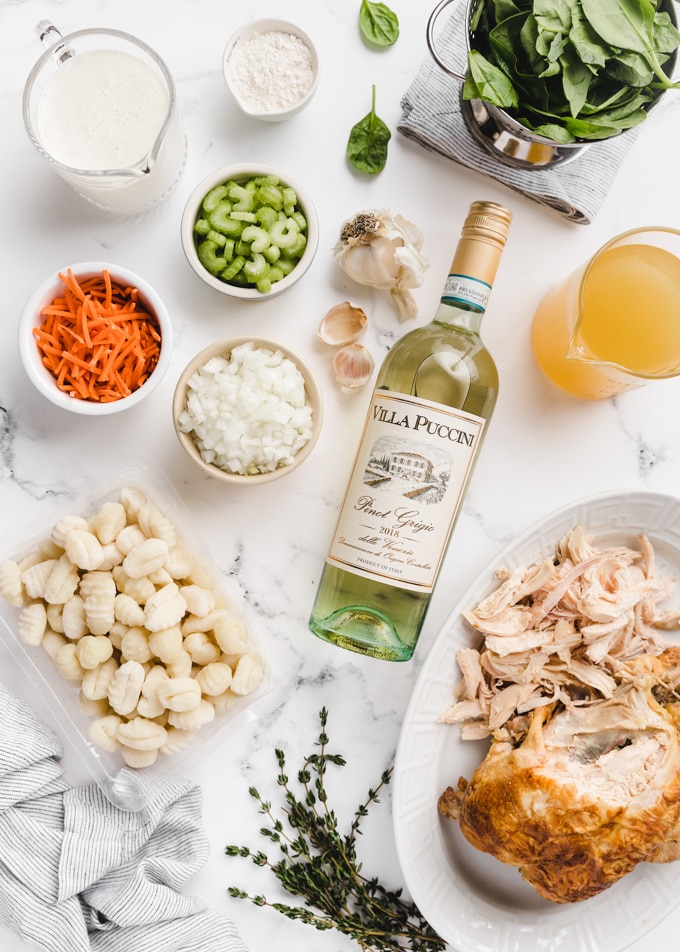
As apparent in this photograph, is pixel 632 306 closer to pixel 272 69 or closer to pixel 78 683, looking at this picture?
pixel 272 69

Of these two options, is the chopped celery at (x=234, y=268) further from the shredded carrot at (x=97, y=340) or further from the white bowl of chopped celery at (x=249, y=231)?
the shredded carrot at (x=97, y=340)

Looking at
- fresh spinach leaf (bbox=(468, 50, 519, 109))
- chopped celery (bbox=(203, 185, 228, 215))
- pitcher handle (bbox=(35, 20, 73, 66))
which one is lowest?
chopped celery (bbox=(203, 185, 228, 215))

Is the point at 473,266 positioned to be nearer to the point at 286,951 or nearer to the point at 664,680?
the point at 664,680

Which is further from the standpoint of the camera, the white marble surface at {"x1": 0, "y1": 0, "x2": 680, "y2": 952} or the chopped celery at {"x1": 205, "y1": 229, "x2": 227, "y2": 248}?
the white marble surface at {"x1": 0, "y1": 0, "x2": 680, "y2": 952}

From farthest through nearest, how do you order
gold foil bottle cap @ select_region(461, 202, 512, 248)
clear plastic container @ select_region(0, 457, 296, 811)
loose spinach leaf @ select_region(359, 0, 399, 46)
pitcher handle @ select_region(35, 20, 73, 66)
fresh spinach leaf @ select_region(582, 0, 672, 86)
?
loose spinach leaf @ select_region(359, 0, 399, 46), clear plastic container @ select_region(0, 457, 296, 811), pitcher handle @ select_region(35, 20, 73, 66), gold foil bottle cap @ select_region(461, 202, 512, 248), fresh spinach leaf @ select_region(582, 0, 672, 86)

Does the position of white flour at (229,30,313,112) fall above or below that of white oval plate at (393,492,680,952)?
above

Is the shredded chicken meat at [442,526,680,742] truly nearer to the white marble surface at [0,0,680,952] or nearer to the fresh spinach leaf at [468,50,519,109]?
the white marble surface at [0,0,680,952]

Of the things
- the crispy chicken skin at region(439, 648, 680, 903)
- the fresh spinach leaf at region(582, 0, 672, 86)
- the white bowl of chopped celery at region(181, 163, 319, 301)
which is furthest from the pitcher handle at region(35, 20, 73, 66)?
the crispy chicken skin at region(439, 648, 680, 903)
